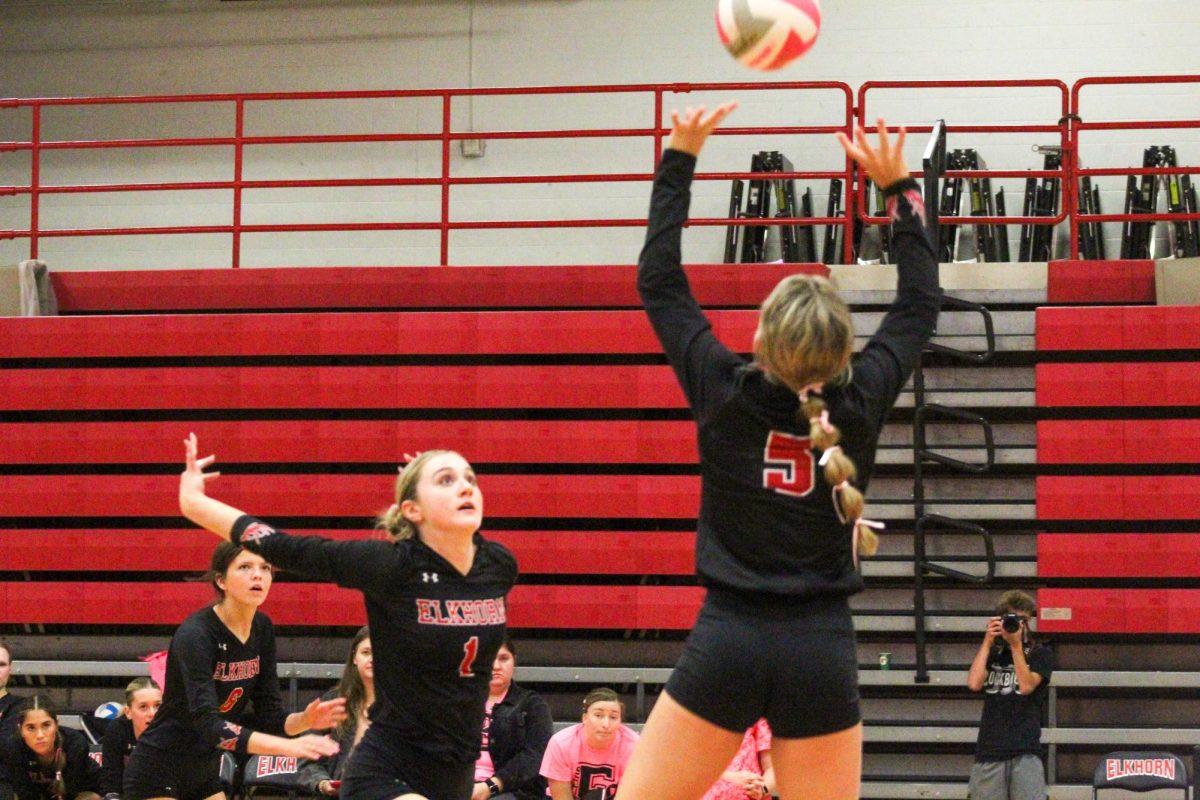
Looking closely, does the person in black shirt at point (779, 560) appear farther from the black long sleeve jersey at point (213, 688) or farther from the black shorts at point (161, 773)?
the black shorts at point (161, 773)

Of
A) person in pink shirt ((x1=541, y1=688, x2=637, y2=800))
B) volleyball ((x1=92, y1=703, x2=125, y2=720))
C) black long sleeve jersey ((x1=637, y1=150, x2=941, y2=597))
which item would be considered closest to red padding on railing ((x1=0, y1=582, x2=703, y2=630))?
volleyball ((x1=92, y1=703, x2=125, y2=720))

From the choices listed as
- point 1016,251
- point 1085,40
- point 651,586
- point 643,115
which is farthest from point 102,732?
point 1085,40

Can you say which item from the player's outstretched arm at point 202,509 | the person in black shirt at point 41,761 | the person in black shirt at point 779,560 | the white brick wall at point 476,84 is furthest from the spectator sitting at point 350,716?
the white brick wall at point 476,84

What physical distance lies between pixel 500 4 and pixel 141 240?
3871mm

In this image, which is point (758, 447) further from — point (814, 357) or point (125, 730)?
point (125, 730)

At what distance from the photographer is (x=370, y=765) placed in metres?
4.08

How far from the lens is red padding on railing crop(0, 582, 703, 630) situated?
911 cm

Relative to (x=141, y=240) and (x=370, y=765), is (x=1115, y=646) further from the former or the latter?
(x=141, y=240)

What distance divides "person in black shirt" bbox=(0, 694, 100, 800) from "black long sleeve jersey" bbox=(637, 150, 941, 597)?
20.7ft

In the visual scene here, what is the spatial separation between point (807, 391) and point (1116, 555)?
641 cm

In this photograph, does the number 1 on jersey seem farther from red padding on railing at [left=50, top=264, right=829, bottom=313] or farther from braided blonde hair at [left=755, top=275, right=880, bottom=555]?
red padding on railing at [left=50, top=264, right=829, bottom=313]

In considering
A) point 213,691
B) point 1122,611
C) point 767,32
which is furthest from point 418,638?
point 1122,611

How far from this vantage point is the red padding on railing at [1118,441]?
894 centimetres

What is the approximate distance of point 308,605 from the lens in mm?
9352
